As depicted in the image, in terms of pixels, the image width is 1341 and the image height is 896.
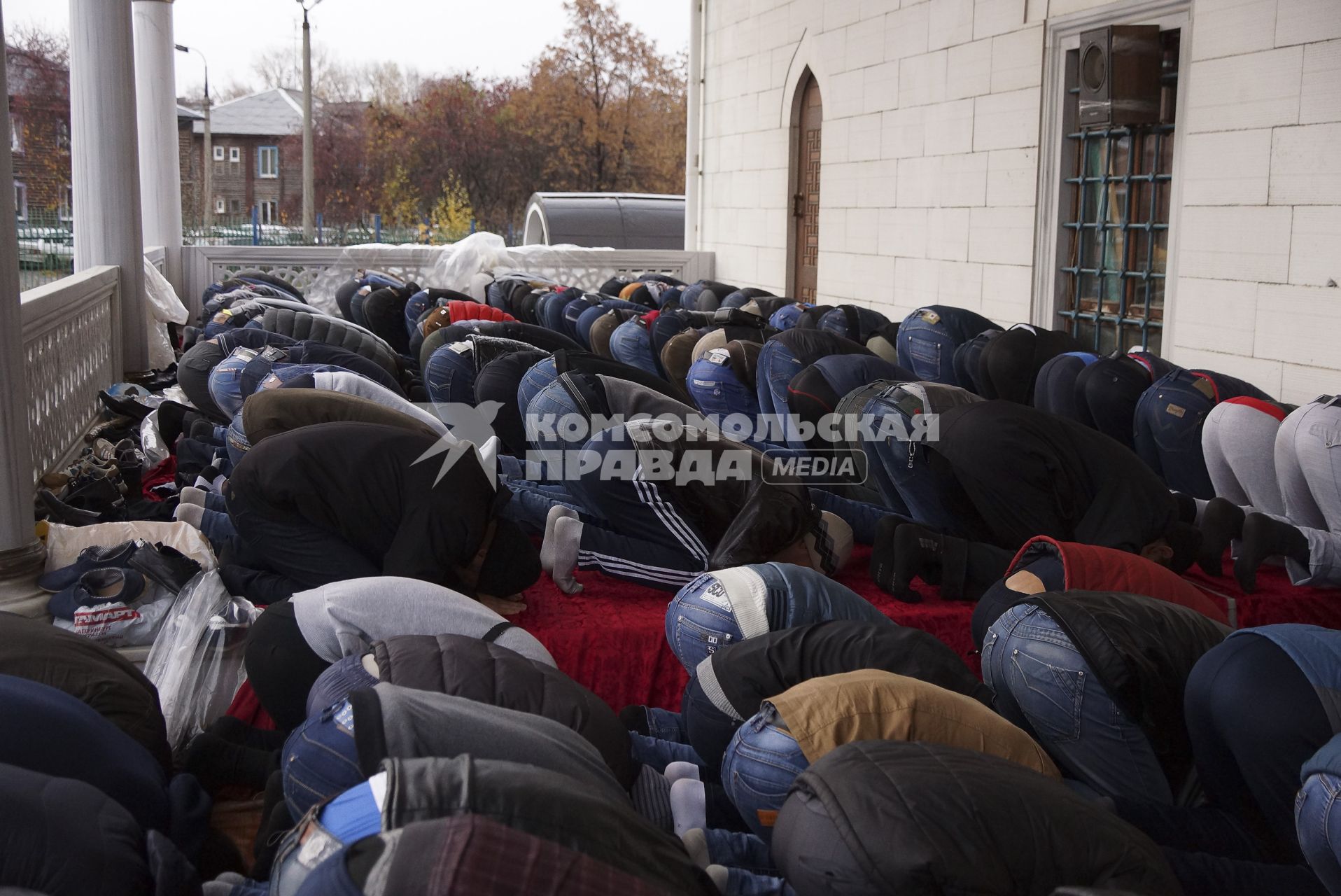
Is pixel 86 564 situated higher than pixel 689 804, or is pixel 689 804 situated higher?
pixel 86 564

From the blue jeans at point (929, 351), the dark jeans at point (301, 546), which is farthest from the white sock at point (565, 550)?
the blue jeans at point (929, 351)

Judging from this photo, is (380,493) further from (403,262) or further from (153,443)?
(403,262)

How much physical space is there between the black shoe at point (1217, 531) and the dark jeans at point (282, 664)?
10.3 feet

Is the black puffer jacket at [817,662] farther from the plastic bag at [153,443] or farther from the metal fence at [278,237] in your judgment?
the metal fence at [278,237]

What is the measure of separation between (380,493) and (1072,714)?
2179 mm

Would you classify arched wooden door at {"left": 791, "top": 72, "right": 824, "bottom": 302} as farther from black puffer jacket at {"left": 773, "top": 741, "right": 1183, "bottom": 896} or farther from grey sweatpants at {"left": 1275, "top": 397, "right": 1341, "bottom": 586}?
black puffer jacket at {"left": 773, "top": 741, "right": 1183, "bottom": 896}

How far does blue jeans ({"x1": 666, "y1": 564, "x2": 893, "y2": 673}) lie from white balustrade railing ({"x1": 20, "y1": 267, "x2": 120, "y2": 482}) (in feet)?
10.3

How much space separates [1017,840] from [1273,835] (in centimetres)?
128

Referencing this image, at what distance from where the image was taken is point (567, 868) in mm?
A: 1579

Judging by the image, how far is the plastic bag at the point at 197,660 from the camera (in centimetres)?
362

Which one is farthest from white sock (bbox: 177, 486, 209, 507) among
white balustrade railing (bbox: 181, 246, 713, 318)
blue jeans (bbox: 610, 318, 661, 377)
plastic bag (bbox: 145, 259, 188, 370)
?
white balustrade railing (bbox: 181, 246, 713, 318)

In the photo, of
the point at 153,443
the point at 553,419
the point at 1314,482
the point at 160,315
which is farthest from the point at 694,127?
the point at 1314,482

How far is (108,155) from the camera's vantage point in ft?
30.8

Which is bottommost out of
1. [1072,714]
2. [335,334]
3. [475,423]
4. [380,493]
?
[1072,714]
